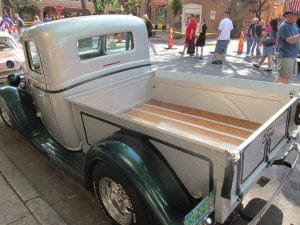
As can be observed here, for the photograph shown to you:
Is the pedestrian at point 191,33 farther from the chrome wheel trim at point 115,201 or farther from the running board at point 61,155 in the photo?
the chrome wheel trim at point 115,201

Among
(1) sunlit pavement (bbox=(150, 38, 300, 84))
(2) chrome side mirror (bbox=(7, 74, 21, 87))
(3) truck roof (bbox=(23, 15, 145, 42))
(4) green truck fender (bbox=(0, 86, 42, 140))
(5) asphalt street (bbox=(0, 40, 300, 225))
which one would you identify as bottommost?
(1) sunlit pavement (bbox=(150, 38, 300, 84))

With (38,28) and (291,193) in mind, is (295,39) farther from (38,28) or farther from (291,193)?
(38,28)

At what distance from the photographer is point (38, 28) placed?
3.43m

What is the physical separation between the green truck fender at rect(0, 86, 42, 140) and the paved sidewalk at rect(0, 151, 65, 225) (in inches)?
23.6

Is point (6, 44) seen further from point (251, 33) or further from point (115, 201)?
point (251, 33)

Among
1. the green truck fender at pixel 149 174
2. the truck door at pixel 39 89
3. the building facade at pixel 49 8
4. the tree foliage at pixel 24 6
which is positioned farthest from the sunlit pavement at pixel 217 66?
the tree foliage at pixel 24 6

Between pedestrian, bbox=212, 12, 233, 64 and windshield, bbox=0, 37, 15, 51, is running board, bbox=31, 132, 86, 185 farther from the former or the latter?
pedestrian, bbox=212, 12, 233, 64

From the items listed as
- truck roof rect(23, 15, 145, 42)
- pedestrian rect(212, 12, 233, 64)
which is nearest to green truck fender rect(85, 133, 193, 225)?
truck roof rect(23, 15, 145, 42)

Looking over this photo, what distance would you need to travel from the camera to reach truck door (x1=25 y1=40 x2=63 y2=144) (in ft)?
11.8

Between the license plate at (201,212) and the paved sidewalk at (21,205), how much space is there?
5.29 feet

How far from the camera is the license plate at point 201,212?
194 cm

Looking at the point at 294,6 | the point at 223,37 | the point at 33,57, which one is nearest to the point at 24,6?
the point at 223,37

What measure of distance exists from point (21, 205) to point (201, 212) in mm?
2200

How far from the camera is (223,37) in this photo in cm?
1038
